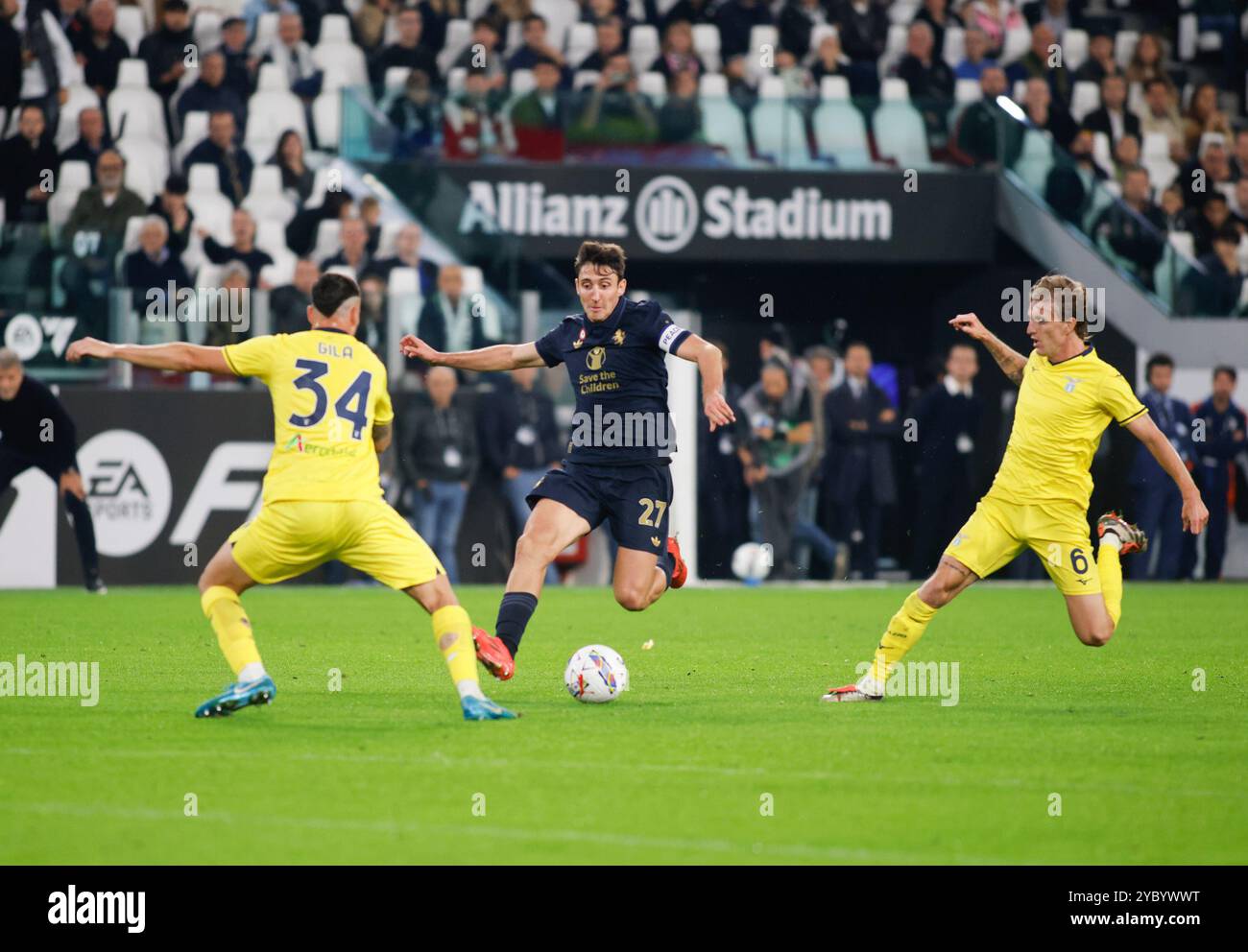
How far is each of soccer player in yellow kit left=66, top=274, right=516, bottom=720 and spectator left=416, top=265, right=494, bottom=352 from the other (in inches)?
431

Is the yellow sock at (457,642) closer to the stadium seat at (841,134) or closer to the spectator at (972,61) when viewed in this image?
the stadium seat at (841,134)

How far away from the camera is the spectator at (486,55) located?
22484 millimetres

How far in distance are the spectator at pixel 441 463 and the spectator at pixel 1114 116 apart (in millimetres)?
9639

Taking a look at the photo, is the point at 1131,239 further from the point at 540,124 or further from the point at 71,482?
the point at 71,482

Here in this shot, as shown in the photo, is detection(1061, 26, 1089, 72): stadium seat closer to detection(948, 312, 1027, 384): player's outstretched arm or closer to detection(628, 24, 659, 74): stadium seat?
detection(628, 24, 659, 74): stadium seat

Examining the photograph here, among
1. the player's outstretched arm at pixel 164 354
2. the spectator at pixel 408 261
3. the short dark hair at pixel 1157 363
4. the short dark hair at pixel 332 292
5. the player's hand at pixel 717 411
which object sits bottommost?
the player's hand at pixel 717 411

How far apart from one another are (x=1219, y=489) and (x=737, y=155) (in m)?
6.46

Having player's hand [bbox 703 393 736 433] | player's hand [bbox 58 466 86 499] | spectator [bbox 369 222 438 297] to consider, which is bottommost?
player's hand [bbox 58 466 86 499]

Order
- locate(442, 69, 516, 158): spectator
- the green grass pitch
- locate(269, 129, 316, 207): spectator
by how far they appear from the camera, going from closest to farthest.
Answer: the green grass pitch < locate(442, 69, 516, 158): spectator < locate(269, 129, 316, 207): spectator

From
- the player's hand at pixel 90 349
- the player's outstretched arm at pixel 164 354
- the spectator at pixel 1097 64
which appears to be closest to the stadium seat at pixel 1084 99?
the spectator at pixel 1097 64

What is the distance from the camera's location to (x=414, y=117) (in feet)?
70.0

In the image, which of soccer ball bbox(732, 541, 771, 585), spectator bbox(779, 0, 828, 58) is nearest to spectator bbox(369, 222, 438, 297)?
soccer ball bbox(732, 541, 771, 585)

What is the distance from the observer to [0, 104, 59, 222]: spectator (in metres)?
21.0
